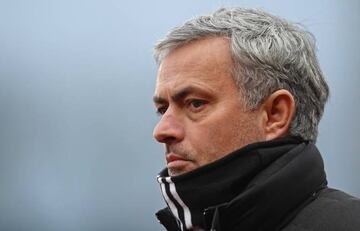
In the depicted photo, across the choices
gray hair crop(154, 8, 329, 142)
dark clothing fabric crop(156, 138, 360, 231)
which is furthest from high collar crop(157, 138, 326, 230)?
gray hair crop(154, 8, 329, 142)

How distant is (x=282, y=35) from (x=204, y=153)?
0.97 ft

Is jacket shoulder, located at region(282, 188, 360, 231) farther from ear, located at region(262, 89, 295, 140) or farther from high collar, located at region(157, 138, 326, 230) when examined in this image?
ear, located at region(262, 89, 295, 140)

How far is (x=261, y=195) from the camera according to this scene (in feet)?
2.79

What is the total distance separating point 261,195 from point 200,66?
28cm

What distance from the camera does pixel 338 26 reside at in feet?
6.06

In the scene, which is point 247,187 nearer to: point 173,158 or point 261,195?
point 261,195

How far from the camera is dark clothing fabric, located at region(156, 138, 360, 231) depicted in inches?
33.6

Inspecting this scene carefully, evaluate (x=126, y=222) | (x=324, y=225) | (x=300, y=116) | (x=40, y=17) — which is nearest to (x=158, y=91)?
(x=300, y=116)

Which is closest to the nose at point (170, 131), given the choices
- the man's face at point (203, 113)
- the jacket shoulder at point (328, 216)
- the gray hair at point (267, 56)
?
the man's face at point (203, 113)

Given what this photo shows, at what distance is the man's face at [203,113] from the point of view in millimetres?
934

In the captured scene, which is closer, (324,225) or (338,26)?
(324,225)

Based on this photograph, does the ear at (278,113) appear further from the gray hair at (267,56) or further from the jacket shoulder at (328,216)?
the jacket shoulder at (328,216)

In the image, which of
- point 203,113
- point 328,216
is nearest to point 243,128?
point 203,113

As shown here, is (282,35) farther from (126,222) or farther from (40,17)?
(40,17)
